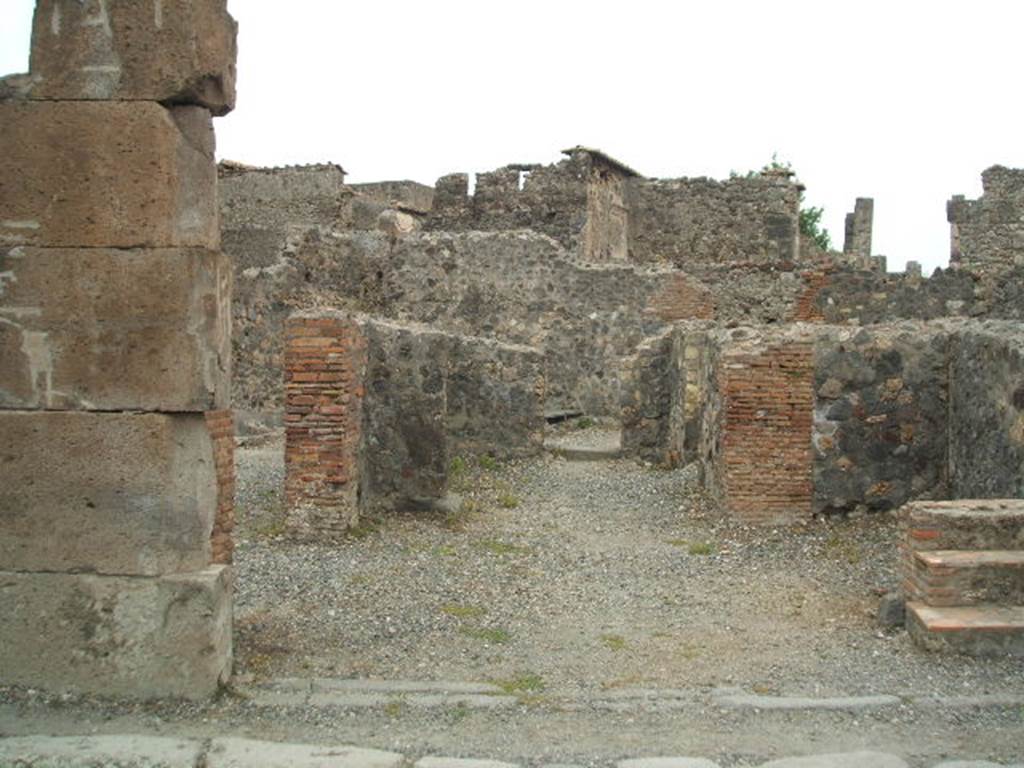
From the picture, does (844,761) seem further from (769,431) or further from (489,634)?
(769,431)

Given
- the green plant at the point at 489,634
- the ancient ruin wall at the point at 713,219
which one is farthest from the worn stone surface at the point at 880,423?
the ancient ruin wall at the point at 713,219

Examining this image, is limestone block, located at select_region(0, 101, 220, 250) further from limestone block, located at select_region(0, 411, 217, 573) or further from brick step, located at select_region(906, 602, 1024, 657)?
brick step, located at select_region(906, 602, 1024, 657)

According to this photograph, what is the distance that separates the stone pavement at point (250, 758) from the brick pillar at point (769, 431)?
4753mm

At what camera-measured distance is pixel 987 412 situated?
8.12m

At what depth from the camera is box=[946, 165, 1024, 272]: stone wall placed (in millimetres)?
27781

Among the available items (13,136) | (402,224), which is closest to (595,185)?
(402,224)

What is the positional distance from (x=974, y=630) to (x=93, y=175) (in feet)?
16.3

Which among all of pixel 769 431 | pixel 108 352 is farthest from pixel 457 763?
pixel 769 431

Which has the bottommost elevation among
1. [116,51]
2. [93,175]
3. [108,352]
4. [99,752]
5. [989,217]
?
[99,752]

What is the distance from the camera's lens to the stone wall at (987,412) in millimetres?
7539

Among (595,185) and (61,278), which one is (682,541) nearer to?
(61,278)

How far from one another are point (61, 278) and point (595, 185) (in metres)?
18.5

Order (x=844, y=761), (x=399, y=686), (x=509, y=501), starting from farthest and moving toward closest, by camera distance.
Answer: (x=509, y=501), (x=399, y=686), (x=844, y=761)

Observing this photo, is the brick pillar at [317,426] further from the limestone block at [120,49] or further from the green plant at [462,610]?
the limestone block at [120,49]
